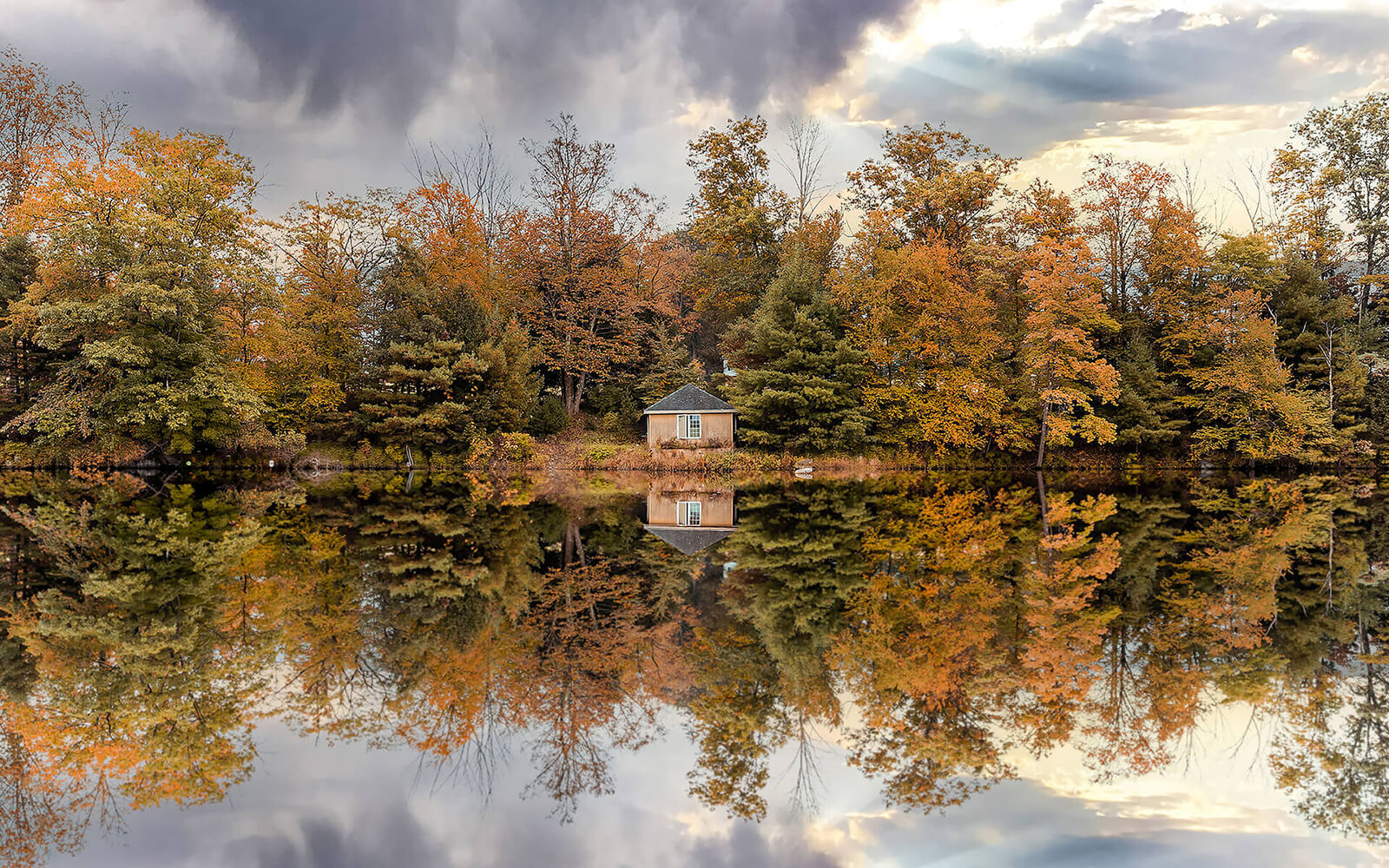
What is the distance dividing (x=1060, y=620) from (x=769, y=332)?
84.6ft

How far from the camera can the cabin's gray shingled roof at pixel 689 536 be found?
41.3 ft

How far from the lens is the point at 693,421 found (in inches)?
1335

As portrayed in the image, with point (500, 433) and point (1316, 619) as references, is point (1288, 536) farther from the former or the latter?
point (500, 433)

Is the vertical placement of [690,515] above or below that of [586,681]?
above

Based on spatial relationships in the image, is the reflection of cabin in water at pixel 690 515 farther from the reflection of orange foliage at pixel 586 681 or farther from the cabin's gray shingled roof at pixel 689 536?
the reflection of orange foliage at pixel 586 681

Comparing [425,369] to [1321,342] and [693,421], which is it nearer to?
[693,421]

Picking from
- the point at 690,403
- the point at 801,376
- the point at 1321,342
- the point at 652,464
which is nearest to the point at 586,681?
the point at 652,464

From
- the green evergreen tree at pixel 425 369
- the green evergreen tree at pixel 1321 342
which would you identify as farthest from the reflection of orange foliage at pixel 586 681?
the green evergreen tree at pixel 1321 342

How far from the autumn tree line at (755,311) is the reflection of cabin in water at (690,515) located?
29.7 feet

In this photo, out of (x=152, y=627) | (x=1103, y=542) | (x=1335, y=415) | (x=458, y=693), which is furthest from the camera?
(x=1335, y=415)

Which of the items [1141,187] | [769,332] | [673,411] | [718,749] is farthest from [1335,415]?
[718,749]

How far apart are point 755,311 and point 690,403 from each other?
209 inches

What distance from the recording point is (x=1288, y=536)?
12.9 meters

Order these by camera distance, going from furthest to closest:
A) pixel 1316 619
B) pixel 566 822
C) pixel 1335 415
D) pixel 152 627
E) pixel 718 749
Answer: pixel 1335 415, pixel 1316 619, pixel 152 627, pixel 718 749, pixel 566 822
